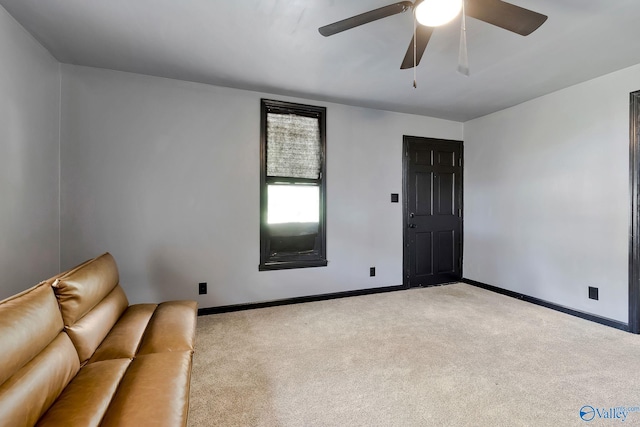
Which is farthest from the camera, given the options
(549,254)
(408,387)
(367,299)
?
(367,299)

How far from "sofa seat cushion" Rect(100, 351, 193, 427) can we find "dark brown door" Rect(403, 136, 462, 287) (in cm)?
339

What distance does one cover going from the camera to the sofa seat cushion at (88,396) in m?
1.02

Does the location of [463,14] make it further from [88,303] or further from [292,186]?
[88,303]

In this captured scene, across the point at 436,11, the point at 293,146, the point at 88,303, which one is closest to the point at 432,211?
the point at 293,146

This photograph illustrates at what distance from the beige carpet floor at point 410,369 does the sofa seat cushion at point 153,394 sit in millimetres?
444

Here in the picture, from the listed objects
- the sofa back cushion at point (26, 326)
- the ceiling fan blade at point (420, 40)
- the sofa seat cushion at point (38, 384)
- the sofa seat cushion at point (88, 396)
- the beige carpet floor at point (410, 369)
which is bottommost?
the beige carpet floor at point (410, 369)

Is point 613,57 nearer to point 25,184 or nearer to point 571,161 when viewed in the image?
point 571,161

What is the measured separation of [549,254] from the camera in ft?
11.1

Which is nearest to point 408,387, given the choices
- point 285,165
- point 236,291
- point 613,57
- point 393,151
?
point 236,291

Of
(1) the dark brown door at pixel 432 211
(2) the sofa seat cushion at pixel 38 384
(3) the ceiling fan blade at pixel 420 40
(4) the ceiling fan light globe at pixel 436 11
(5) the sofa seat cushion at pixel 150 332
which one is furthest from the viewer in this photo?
(1) the dark brown door at pixel 432 211

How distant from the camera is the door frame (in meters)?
2.67

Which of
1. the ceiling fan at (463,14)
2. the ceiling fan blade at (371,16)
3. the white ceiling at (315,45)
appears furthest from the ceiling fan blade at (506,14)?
the white ceiling at (315,45)

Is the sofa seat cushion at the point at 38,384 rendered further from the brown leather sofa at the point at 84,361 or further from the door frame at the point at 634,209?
the door frame at the point at 634,209

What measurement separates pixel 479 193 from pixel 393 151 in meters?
1.51
